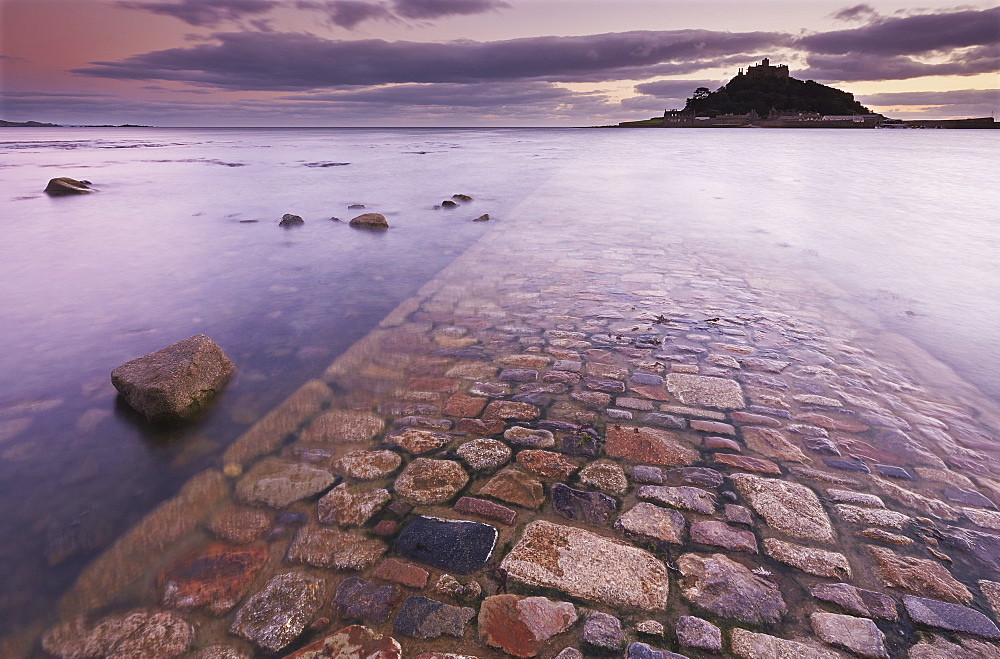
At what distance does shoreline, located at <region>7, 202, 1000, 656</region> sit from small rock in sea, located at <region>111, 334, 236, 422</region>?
0.70m

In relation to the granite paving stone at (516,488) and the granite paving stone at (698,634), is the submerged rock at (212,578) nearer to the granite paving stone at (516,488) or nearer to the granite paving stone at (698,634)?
the granite paving stone at (516,488)

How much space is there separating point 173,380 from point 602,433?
3.44 meters

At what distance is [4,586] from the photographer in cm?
242

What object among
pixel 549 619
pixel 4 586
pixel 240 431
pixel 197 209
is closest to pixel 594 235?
pixel 240 431

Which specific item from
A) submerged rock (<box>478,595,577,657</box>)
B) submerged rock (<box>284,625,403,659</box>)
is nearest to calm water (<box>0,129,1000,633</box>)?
submerged rock (<box>284,625,403,659</box>)

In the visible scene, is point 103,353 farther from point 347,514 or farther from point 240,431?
point 347,514

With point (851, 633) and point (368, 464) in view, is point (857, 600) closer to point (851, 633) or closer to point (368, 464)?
point (851, 633)

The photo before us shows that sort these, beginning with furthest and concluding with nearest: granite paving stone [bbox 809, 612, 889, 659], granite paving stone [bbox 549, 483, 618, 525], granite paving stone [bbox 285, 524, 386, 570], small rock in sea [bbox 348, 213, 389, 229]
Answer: small rock in sea [bbox 348, 213, 389, 229], granite paving stone [bbox 549, 483, 618, 525], granite paving stone [bbox 285, 524, 386, 570], granite paving stone [bbox 809, 612, 889, 659]

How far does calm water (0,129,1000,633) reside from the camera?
3.21 metres

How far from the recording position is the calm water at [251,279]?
10.5 feet

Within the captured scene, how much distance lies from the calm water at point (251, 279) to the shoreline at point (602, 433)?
0.47 meters

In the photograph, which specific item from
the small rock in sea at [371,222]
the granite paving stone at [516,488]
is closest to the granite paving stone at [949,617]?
the granite paving stone at [516,488]

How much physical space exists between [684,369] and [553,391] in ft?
4.26

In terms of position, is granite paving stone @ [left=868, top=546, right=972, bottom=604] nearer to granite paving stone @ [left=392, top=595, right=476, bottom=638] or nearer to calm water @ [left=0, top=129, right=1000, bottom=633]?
granite paving stone @ [left=392, top=595, right=476, bottom=638]
